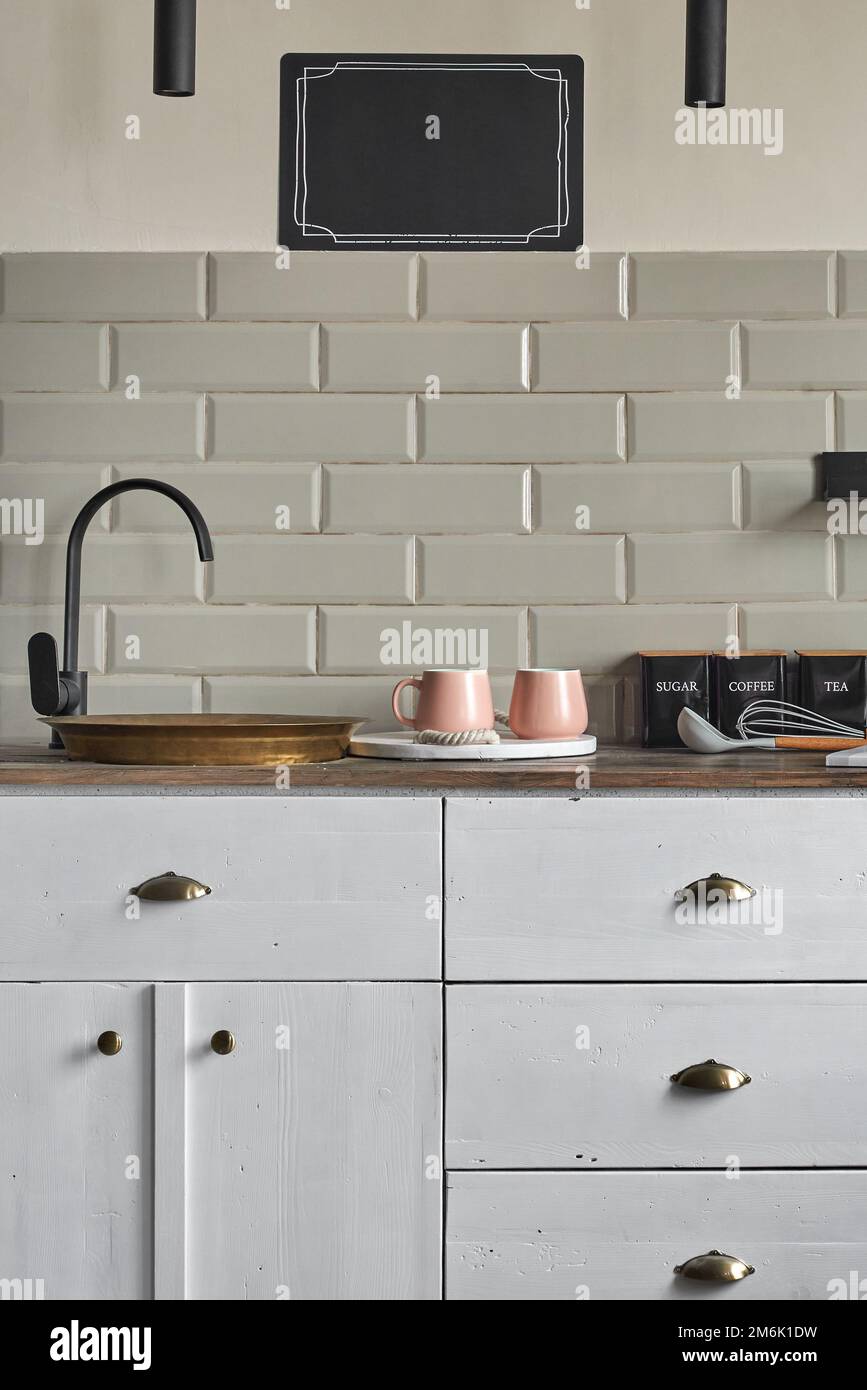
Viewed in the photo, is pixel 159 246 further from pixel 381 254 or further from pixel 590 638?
pixel 590 638

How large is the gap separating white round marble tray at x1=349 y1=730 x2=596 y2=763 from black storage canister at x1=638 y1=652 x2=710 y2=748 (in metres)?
0.24

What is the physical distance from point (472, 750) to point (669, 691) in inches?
18.8

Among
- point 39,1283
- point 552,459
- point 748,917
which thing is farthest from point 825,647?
point 39,1283

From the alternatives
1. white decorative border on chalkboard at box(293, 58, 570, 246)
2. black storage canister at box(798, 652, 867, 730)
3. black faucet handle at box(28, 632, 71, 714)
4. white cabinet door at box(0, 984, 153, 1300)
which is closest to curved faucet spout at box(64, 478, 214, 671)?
black faucet handle at box(28, 632, 71, 714)

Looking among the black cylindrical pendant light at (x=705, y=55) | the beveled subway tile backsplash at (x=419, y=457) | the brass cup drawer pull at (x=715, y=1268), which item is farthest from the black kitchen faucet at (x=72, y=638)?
the brass cup drawer pull at (x=715, y=1268)

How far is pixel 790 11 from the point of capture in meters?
1.94

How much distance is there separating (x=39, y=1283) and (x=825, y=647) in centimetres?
140

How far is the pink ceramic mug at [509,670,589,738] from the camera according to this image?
1615 mm

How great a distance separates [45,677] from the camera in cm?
166

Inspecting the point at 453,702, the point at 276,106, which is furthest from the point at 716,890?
the point at 276,106

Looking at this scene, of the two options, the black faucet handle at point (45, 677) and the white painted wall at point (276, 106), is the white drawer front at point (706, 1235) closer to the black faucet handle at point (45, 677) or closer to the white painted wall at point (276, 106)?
the black faucet handle at point (45, 677)

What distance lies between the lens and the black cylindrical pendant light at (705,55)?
61.6 inches

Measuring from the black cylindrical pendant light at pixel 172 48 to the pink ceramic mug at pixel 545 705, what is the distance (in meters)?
0.88

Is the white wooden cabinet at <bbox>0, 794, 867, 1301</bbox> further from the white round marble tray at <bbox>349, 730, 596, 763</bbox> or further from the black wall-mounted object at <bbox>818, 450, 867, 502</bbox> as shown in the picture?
the black wall-mounted object at <bbox>818, 450, 867, 502</bbox>
